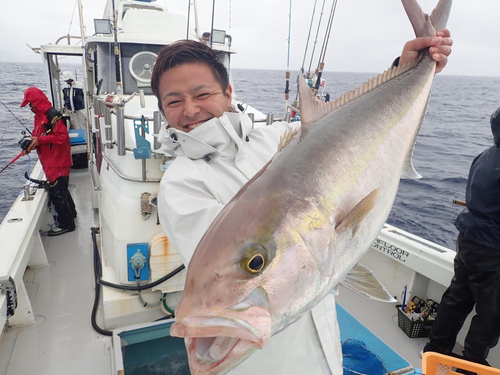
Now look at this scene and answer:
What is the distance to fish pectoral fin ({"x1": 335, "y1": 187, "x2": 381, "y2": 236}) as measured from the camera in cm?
108

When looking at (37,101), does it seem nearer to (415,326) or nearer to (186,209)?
(186,209)

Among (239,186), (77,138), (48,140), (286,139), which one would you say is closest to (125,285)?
(239,186)

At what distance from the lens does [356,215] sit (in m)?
1.10

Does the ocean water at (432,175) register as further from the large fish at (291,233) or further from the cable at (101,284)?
the large fish at (291,233)

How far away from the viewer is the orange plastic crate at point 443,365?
8.07ft

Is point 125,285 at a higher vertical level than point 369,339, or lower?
higher

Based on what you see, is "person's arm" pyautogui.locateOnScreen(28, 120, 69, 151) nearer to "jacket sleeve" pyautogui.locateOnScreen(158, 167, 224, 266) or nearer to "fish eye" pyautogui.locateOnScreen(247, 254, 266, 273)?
"jacket sleeve" pyautogui.locateOnScreen(158, 167, 224, 266)

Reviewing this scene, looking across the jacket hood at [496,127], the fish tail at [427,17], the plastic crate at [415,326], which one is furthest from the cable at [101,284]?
the jacket hood at [496,127]

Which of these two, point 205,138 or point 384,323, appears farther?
point 384,323

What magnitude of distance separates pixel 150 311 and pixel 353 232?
280 centimetres

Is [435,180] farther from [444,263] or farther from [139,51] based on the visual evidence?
[139,51]

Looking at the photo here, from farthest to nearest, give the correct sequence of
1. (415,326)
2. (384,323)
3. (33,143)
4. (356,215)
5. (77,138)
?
(77,138), (33,143), (384,323), (415,326), (356,215)

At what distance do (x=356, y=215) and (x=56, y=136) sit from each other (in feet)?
17.8

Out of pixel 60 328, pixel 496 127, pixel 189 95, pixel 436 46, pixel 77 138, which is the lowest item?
pixel 60 328
